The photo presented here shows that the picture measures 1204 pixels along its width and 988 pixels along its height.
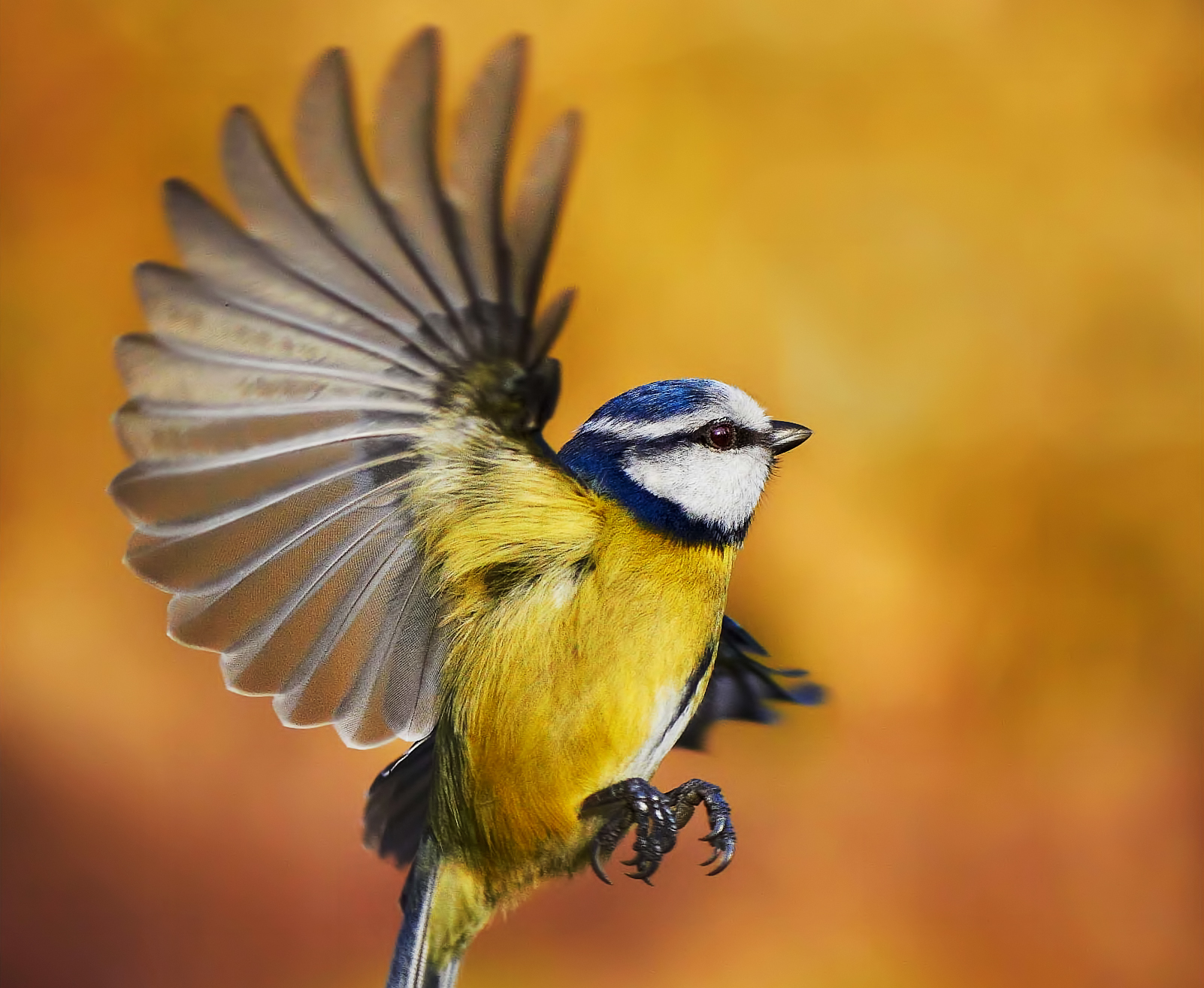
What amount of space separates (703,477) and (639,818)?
0.55 ft

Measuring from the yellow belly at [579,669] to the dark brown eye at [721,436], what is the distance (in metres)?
0.05

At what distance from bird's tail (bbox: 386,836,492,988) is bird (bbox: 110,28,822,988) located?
2 centimetres

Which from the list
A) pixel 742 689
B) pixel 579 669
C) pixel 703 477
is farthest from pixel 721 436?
pixel 742 689

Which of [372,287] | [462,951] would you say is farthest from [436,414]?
[462,951]

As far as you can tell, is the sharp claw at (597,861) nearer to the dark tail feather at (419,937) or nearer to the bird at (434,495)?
the bird at (434,495)

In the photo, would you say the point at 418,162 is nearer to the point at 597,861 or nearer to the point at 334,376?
the point at 334,376

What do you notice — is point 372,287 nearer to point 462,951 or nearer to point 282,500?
point 282,500

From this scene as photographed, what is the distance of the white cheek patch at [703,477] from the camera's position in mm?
592

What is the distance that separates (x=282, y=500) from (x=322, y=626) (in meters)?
0.07

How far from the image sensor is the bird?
502 mm

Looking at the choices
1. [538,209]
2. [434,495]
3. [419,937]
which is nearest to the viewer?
[538,209]

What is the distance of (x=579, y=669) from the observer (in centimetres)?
58

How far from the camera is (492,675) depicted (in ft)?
1.96

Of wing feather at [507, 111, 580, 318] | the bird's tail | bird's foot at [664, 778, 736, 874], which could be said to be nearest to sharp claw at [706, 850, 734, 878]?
bird's foot at [664, 778, 736, 874]
